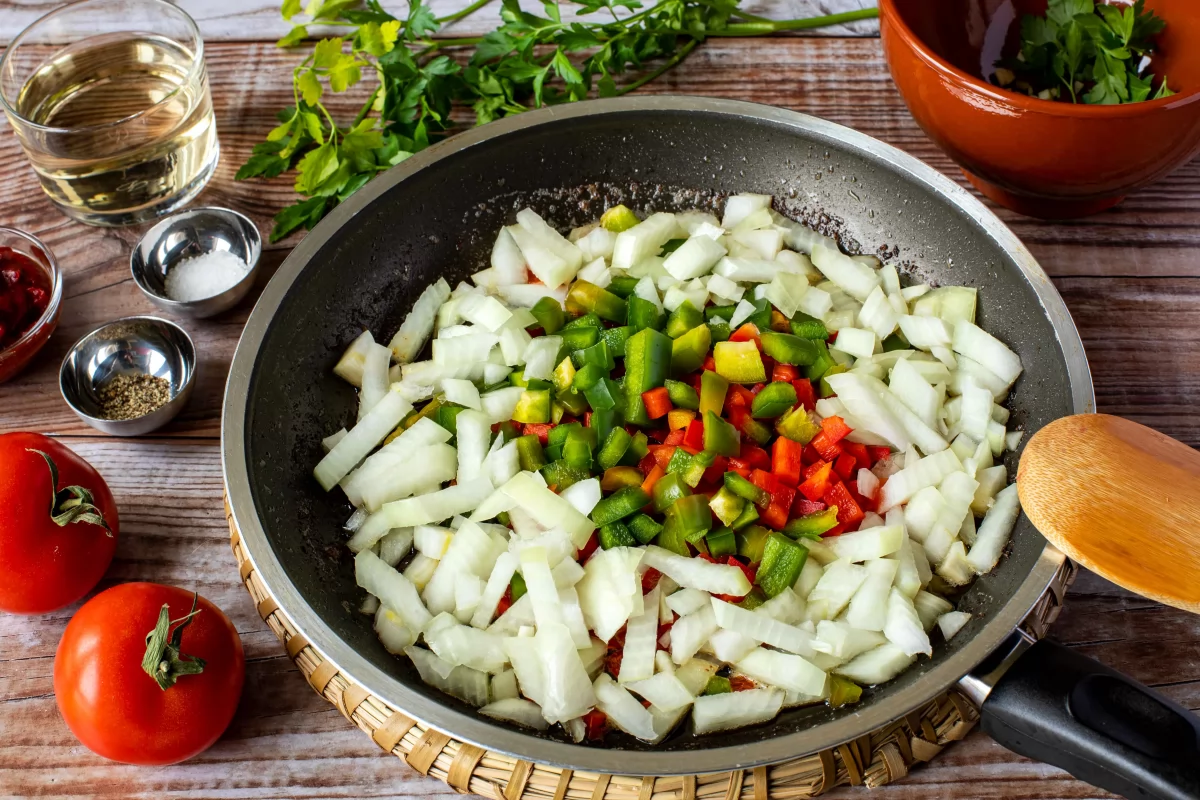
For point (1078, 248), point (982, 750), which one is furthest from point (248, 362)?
point (1078, 248)

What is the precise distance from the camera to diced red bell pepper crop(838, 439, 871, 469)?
1.67m

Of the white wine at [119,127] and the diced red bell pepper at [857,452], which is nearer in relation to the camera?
the diced red bell pepper at [857,452]

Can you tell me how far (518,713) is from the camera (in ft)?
4.68

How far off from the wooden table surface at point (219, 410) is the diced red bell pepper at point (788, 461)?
470 millimetres

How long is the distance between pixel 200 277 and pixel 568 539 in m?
0.99

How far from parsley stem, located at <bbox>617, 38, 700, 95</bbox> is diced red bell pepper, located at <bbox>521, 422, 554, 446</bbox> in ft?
3.17

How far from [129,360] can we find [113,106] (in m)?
0.69

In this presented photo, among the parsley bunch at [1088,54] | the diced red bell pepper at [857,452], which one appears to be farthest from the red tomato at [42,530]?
the parsley bunch at [1088,54]

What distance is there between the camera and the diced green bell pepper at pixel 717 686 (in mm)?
1470

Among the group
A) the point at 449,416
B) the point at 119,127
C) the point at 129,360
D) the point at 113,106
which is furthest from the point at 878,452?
the point at 113,106

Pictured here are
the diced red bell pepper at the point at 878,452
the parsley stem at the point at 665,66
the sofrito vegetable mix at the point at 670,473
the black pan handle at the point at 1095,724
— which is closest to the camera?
the black pan handle at the point at 1095,724

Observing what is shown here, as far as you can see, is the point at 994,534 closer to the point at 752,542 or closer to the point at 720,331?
the point at 752,542

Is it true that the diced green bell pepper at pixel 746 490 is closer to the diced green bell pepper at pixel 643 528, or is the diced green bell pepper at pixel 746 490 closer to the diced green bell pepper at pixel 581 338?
the diced green bell pepper at pixel 643 528

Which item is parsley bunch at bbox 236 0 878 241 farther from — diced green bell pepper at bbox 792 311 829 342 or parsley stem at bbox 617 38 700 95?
diced green bell pepper at bbox 792 311 829 342
